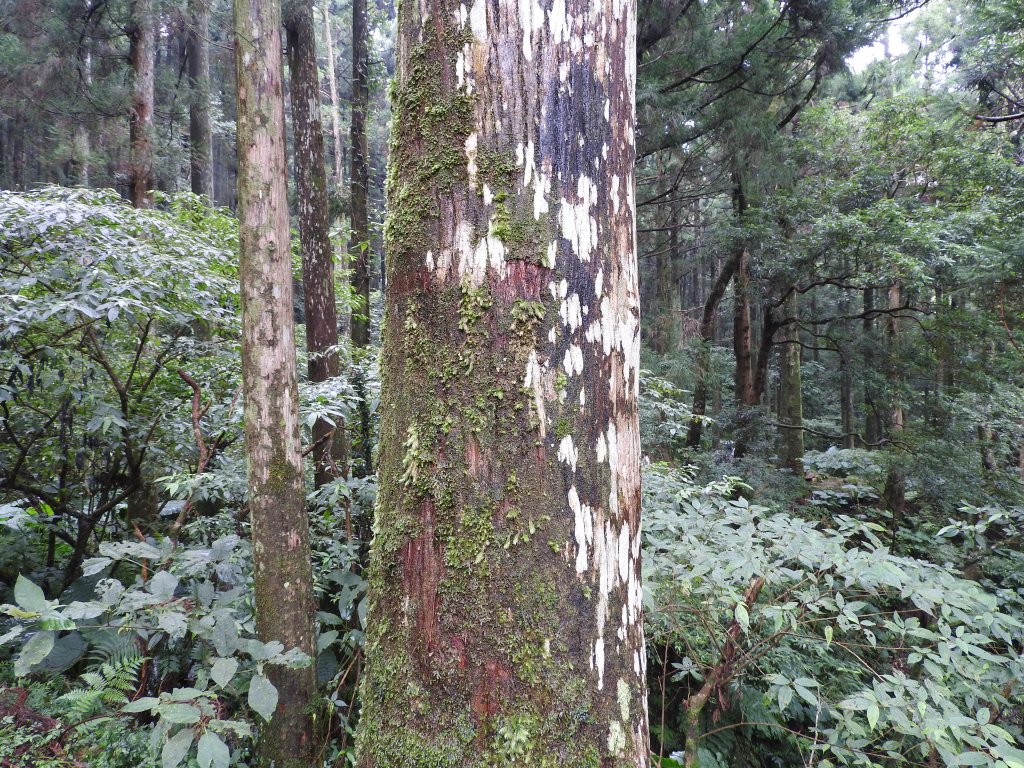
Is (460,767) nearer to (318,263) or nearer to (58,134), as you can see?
(318,263)

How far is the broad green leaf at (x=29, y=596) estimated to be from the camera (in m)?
1.39

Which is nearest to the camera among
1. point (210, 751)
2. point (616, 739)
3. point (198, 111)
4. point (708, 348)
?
point (616, 739)

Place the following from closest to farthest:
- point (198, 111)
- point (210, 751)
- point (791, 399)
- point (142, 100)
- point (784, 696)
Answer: point (210, 751)
point (784, 696)
point (142, 100)
point (791, 399)
point (198, 111)

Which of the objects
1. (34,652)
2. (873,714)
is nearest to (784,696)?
(873,714)

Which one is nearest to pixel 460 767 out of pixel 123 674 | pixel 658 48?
pixel 123 674

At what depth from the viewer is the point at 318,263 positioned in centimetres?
572

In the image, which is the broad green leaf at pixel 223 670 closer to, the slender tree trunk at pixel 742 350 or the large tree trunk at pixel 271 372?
the large tree trunk at pixel 271 372

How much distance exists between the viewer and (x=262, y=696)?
5.25ft

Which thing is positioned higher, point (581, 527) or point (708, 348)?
point (708, 348)

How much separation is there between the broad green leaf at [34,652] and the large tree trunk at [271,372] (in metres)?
0.84

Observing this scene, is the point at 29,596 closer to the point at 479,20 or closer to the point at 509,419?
the point at 509,419

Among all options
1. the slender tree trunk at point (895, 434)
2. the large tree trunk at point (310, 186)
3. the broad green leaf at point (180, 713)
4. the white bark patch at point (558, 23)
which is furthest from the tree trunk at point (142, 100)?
the slender tree trunk at point (895, 434)

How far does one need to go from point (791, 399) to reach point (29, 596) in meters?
10.9

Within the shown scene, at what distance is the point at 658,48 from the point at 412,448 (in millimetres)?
8863
